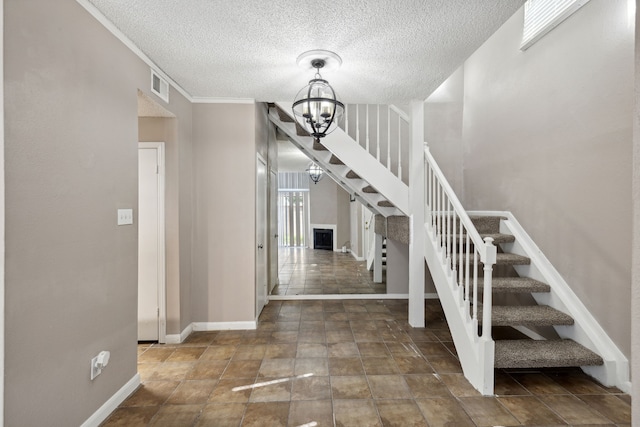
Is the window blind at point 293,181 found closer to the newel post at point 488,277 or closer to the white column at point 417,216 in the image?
the white column at point 417,216

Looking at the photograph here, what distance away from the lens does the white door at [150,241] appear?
310cm

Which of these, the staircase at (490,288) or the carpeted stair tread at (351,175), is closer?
the staircase at (490,288)

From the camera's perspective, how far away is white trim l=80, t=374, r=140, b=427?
1.90 meters

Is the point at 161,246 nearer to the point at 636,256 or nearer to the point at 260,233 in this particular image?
A: the point at 260,233

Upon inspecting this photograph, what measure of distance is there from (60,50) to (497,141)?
13.8 ft

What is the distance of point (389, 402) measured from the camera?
2160 millimetres

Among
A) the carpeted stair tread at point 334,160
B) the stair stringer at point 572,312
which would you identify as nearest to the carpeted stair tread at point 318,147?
the carpeted stair tread at point 334,160

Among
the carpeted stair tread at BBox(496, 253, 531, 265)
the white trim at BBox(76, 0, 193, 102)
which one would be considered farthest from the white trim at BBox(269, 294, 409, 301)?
the white trim at BBox(76, 0, 193, 102)

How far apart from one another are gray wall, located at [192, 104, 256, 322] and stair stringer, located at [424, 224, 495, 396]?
80.0 inches

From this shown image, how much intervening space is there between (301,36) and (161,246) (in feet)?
7.74

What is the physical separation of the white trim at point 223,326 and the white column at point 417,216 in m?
1.89

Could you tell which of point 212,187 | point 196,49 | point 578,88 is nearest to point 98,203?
point 196,49

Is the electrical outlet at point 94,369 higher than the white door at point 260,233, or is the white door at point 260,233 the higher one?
the white door at point 260,233

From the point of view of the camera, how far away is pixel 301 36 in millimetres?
2191
